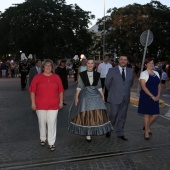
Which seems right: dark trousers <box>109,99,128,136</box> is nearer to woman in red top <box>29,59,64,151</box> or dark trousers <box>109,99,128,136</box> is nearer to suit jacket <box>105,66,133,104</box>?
suit jacket <box>105,66,133,104</box>

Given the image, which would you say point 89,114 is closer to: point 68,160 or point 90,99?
point 90,99

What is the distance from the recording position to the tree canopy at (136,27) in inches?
1699

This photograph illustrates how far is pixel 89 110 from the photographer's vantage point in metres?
6.39

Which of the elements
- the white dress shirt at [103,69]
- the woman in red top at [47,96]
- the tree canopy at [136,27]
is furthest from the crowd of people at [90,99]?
the tree canopy at [136,27]

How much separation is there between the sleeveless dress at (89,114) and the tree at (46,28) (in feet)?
134

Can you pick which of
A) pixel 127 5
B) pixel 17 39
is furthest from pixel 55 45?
pixel 127 5

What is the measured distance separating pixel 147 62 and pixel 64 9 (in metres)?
45.2

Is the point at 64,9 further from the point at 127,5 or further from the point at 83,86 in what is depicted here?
the point at 83,86

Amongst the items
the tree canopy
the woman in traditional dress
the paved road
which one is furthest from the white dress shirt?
the tree canopy

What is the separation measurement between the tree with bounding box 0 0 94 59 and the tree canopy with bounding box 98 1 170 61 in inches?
182

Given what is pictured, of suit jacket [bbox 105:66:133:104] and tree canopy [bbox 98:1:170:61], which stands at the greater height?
tree canopy [bbox 98:1:170:61]

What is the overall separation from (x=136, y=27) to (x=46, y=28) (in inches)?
526

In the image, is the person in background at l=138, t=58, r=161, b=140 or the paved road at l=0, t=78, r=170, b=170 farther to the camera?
the person in background at l=138, t=58, r=161, b=140

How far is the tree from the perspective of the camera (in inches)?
1866
